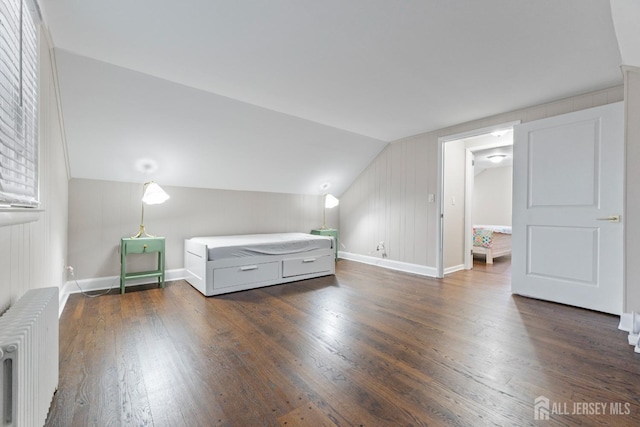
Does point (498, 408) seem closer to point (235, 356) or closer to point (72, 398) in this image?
point (235, 356)

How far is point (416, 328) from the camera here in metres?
2.21

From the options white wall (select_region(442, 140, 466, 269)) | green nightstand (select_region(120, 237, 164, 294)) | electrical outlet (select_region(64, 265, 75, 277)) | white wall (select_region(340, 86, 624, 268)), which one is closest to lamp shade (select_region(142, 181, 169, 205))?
green nightstand (select_region(120, 237, 164, 294))

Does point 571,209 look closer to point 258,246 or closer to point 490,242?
point 490,242

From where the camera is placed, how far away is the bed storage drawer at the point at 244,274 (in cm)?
298

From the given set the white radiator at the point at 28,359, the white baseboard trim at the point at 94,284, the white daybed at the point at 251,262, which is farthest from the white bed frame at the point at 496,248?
the white radiator at the point at 28,359

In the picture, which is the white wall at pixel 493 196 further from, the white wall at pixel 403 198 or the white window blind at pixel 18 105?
the white window blind at pixel 18 105

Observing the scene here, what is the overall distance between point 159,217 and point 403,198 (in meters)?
3.44

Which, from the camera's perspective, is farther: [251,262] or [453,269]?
[453,269]

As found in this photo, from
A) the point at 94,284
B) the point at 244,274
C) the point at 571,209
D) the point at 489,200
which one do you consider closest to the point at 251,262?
the point at 244,274

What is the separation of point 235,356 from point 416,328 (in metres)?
1.38

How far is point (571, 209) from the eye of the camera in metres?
2.69

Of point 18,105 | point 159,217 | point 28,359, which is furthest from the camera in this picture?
point 159,217

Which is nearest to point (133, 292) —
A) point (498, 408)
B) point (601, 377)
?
point (498, 408)

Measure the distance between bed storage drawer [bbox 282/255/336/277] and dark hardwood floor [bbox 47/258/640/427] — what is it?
0.73 m
